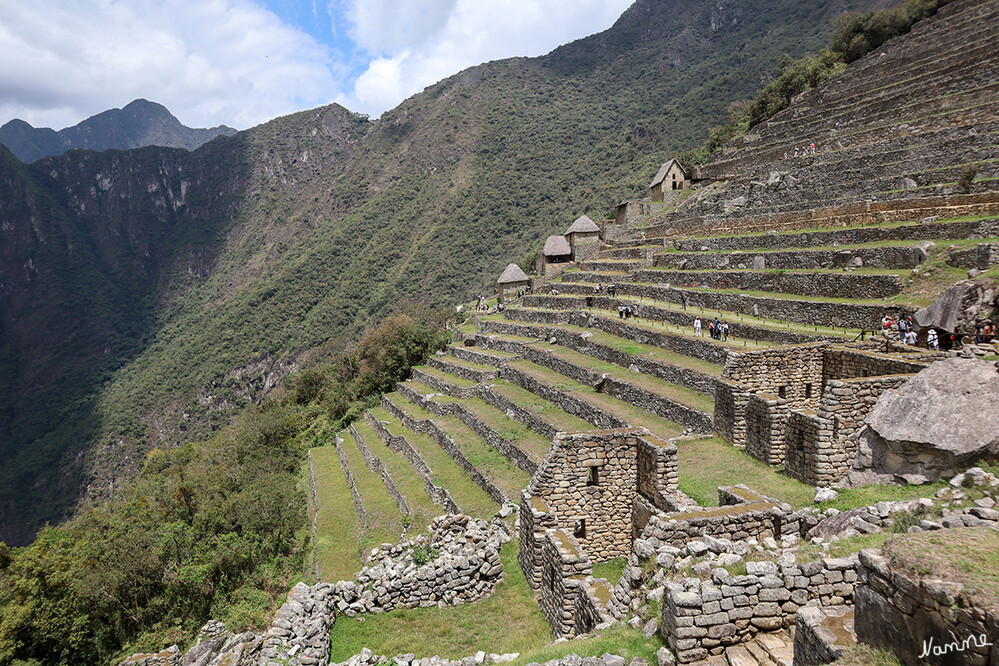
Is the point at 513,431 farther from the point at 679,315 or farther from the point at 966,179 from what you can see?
the point at 966,179

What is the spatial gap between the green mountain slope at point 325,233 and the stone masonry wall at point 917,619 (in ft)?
223

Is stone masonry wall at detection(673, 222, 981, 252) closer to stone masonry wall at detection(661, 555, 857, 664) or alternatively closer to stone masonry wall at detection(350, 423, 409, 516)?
stone masonry wall at detection(661, 555, 857, 664)

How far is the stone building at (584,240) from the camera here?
37719 millimetres

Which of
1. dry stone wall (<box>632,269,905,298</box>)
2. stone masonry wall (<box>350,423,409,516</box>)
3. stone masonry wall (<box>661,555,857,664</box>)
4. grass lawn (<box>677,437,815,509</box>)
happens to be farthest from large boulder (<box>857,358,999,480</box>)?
stone masonry wall (<box>350,423,409,516</box>)

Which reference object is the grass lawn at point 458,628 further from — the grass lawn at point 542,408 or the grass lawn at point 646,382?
the grass lawn at point 646,382

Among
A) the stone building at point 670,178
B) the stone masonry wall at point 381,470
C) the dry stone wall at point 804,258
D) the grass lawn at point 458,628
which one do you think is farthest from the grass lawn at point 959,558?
the stone building at point 670,178

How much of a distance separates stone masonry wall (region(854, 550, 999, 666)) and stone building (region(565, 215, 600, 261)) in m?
35.2

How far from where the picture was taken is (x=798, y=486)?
23.6 feet

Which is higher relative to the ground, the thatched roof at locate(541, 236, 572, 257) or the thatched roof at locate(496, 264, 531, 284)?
the thatched roof at locate(541, 236, 572, 257)

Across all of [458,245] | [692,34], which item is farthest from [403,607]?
[692,34]

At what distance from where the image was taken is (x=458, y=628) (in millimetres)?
7578

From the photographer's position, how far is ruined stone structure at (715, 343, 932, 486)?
694 centimetres

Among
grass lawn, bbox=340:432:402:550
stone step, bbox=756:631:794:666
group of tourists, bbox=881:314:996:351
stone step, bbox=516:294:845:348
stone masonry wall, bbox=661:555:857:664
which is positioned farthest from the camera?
grass lawn, bbox=340:432:402:550

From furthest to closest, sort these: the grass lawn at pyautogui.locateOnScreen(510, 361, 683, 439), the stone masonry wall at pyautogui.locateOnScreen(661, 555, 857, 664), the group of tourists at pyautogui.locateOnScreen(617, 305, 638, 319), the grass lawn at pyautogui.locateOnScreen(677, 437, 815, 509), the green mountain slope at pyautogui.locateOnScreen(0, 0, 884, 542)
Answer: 1. the green mountain slope at pyautogui.locateOnScreen(0, 0, 884, 542)
2. the group of tourists at pyautogui.locateOnScreen(617, 305, 638, 319)
3. the grass lawn at pyautogui.locateOnScreen(510, 361, 683, 439)
4. the grass lawn at pyautogui.locateOnScreen(677, 437, 815, 509)
5. the stone masonry wall at pyautogui.locateOnScreen(661, 555, 857, 664)
